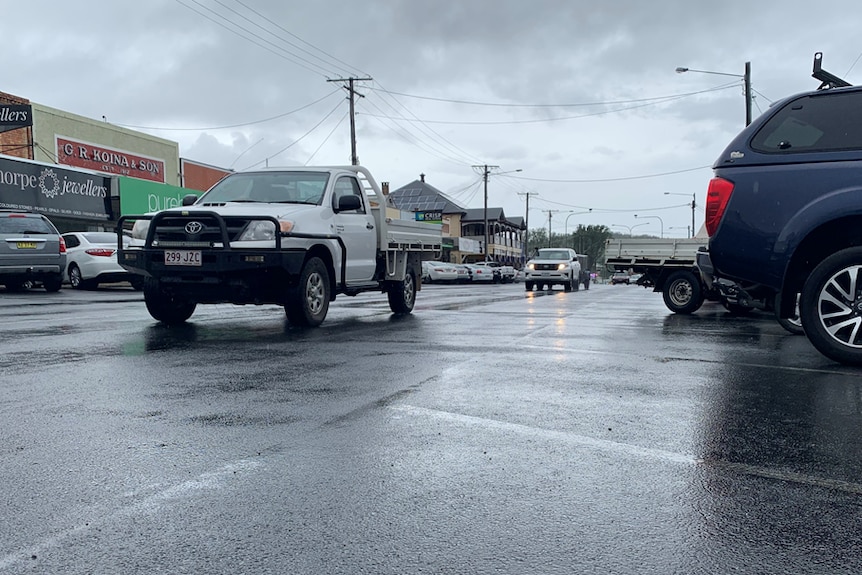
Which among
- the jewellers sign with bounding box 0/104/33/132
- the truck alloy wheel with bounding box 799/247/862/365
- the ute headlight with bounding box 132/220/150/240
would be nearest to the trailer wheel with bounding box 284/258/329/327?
the ute headlight with bounding box 132/220/150/240

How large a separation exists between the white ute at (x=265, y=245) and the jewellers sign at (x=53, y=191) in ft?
53.7

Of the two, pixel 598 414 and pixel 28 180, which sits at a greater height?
pixel 28 180

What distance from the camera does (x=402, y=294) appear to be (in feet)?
38.8

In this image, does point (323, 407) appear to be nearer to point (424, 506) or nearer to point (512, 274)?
point (424, 506)

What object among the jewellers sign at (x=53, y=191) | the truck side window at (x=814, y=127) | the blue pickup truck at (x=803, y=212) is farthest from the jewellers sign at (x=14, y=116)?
the truck side window at (x=814, y=127)

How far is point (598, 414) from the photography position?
4426mm

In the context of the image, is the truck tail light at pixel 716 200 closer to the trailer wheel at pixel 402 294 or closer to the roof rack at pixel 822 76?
the roof rack at pixel 822 76

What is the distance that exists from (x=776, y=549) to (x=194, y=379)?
13.5ft

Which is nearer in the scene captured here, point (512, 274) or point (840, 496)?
point (840, 496)

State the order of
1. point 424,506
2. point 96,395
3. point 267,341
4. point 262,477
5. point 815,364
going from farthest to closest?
point 267,341 → point 815,364 → point 96,395 → point 262,477 → point 424,506

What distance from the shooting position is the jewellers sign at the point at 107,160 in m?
30.1

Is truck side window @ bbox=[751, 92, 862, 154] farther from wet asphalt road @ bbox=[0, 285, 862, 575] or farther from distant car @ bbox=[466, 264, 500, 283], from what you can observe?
distant car @ bbox=[466, 264, 500, 283]

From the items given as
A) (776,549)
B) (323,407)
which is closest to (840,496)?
(776,549)

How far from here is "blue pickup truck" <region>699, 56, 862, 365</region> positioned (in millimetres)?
6047
